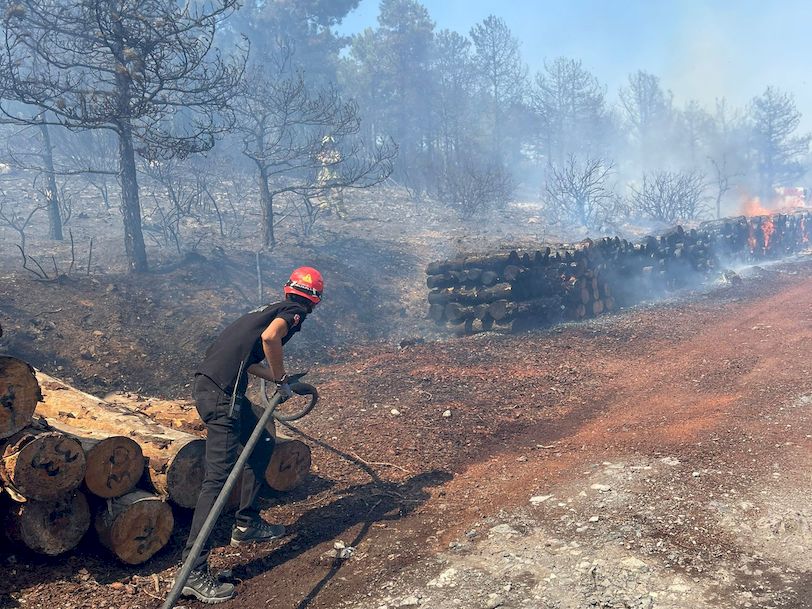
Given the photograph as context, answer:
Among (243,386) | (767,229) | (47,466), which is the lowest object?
(47,466)

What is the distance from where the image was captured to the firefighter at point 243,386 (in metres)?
4.46

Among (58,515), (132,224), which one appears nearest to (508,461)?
(58,515)

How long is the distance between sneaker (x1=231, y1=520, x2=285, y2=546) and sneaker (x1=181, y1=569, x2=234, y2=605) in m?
0.62

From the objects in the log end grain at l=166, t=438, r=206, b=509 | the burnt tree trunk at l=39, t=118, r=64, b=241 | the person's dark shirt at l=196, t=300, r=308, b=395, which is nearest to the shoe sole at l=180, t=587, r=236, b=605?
the log end grain at l=166, t=438, r=206, b=509

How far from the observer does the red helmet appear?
475cm

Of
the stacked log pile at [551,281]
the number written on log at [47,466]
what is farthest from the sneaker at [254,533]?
the stacked log pile at [551,281]

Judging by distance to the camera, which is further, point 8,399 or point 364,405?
point 364,405

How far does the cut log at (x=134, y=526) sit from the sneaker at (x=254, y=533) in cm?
50

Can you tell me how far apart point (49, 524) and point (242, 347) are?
1782 mm

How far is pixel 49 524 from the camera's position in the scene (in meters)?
4.05

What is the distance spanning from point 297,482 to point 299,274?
2.15 meters

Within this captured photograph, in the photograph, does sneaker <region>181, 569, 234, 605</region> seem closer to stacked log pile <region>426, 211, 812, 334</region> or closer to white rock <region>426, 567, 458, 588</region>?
white rock <region>426, 567, 458, 588</region>

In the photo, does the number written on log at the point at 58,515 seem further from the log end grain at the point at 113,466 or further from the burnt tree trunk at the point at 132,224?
the burnt tree trunk at the point at 132,224

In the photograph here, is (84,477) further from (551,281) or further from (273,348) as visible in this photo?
(551,281)
